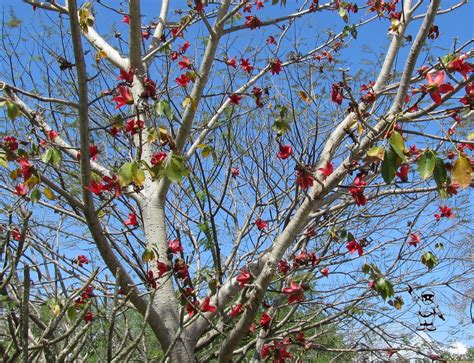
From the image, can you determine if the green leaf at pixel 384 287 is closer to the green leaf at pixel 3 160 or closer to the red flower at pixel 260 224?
the red flower at pixel 260 224

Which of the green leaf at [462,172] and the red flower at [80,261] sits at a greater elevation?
the red flower at [80,261]

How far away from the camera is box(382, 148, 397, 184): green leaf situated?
1.66 meters

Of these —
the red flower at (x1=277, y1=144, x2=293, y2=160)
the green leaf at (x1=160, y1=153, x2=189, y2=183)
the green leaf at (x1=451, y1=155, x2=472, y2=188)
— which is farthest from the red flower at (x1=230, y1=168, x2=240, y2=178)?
the green leaf at (x1=451, y1=155, x2=472, y2=188)

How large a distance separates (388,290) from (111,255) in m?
1.50

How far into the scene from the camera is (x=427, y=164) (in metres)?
1.61

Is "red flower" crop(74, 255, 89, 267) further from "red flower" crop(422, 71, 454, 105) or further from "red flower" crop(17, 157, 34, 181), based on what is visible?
"red flower" crop(422, 71, 454, 105)

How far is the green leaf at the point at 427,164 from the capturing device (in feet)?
5.24

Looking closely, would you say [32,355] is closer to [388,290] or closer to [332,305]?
[388,290]

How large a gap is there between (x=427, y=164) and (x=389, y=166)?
117mm

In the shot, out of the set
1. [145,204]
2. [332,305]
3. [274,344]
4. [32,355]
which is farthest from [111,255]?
[332,305]

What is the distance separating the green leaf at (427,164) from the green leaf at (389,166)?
0.08 m

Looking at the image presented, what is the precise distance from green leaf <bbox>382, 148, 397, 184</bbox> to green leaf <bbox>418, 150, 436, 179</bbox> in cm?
8

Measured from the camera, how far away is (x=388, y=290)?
2.74 metres

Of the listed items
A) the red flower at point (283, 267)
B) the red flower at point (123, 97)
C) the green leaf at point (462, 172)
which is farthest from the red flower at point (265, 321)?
the green leaf at point (462, 172)
